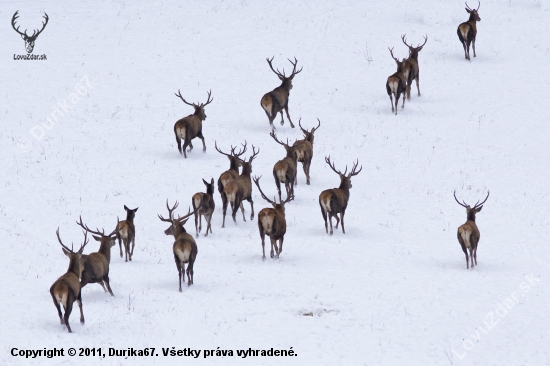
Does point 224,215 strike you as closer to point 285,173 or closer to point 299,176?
point 285,173

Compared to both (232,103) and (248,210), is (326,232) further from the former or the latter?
(232,103)

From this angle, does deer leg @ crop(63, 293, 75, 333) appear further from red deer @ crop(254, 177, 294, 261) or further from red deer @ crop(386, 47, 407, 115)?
red deer @ crop(386, 47, 407, 115)

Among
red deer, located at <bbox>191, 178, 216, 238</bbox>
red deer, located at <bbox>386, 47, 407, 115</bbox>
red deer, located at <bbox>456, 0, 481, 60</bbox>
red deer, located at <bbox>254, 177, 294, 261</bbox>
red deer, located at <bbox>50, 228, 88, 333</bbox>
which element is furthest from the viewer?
red deer, located at <bbox>456, 0, 481, 60</bbox>

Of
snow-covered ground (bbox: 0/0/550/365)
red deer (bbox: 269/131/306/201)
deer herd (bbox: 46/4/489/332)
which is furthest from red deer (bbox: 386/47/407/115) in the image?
red deer (bbox: 269/131/306/201)

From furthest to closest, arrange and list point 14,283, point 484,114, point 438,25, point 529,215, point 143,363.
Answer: point 438,25 → point 484,114 → point 529,215 → point 14,283 → point 143,363

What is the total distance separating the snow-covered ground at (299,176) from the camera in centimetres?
1311

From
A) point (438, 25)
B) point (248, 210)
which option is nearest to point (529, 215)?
point (248, 210)

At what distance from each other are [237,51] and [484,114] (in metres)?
11.6

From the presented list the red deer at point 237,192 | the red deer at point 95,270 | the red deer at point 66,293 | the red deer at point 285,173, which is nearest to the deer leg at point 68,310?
the red deer at point 66,293

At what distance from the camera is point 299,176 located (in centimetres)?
2256

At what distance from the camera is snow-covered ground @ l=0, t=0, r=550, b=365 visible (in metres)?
13.1

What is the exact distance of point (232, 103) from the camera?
92.7 feet

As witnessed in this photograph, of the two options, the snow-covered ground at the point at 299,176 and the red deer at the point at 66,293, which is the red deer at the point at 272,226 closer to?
the snow-covered ground at the point at 299,176

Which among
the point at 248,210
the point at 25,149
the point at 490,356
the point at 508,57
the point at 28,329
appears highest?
the point at 508,57
